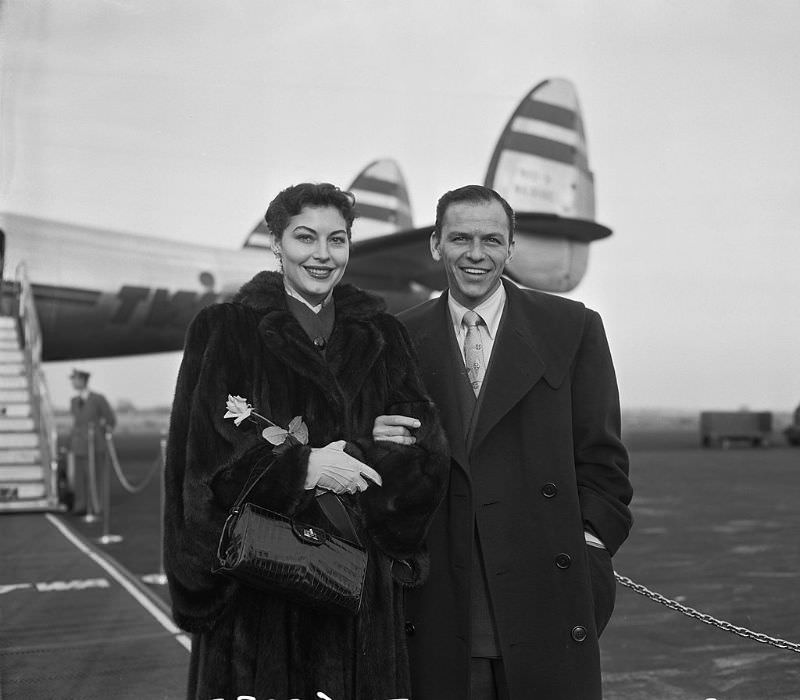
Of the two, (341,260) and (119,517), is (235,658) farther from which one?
(119,517)

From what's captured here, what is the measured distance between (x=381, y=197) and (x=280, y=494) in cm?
1354

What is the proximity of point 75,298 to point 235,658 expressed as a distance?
1073cm

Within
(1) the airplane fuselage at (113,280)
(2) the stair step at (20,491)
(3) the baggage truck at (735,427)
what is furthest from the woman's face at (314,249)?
(3) the baggage truck at (735,427)

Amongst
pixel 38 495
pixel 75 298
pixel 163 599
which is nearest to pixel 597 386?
pixel 163 599

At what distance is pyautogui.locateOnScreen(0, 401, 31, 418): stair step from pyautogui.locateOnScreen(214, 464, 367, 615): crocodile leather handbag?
8.82m

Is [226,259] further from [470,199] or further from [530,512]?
[530,512]

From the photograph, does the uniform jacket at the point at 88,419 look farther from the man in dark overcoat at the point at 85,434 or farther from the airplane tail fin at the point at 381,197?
the airplane tail fin at the point at 381,197

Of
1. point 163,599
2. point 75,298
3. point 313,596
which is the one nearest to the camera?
point 313,596

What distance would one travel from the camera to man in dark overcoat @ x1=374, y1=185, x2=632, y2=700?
5.97 ft

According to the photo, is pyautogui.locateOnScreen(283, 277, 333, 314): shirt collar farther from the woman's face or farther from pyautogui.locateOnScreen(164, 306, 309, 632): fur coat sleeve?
pyautogui.locateOnScreen(164, 306, 309, 632): fur coat sleeve

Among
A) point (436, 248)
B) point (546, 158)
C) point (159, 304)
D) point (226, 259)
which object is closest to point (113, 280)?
point (159, 304)

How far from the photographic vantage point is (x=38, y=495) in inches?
356

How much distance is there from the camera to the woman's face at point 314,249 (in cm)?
180

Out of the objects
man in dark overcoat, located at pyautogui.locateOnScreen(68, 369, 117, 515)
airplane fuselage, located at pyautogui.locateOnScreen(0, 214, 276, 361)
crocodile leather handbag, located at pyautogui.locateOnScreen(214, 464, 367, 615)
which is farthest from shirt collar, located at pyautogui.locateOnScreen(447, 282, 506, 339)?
airplane fuselage, located at pyautogui.locateOnScreen(0, 214, 276, 361)
